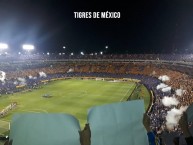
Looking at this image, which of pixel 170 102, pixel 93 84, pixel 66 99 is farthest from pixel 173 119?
pixel 93 84

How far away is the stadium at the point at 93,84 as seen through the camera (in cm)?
3163

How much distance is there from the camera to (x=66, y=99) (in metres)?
43.8

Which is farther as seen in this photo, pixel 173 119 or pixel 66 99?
pixel 66 99

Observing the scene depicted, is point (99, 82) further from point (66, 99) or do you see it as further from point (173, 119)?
point (173, 119)

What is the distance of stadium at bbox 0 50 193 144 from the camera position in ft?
104

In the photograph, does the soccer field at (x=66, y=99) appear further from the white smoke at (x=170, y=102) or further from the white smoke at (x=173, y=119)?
the white smoke at (x=173, y=119)

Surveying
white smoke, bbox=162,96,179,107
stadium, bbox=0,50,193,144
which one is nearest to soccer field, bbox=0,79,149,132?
stadium, bbox=0,50,193,144

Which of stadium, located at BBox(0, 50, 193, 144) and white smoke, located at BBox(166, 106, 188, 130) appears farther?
stadium, located at BBox(0, 50, 193, 144)

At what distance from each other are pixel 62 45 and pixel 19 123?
118 metres

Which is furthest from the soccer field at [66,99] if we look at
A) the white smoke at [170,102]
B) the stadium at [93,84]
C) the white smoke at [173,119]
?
the white smoke at [173,119]

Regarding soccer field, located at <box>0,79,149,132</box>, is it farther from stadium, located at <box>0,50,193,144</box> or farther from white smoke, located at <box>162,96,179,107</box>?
white smoke, located at <box>162,96,179,107</box>

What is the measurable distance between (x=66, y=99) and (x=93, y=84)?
17344 millimetres

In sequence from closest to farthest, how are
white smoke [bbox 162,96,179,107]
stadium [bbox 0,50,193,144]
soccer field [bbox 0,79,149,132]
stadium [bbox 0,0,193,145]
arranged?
stadium [bbox 0,0,193,145], white smoke [bbox 162,96,179,107], stadium [bbox 0,50,193,144], soccer field [bbox 0,79,149,132]

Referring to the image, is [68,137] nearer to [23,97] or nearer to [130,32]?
[23,97]
